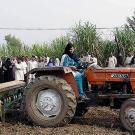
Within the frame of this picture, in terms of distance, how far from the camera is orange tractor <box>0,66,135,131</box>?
323 inches

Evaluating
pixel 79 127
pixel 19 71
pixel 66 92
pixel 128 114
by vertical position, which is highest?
pixel 19 71

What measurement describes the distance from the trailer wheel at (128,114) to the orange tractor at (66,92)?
0.55ft

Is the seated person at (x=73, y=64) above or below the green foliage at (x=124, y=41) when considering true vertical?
below

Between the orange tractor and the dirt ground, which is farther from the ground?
the orange tractor

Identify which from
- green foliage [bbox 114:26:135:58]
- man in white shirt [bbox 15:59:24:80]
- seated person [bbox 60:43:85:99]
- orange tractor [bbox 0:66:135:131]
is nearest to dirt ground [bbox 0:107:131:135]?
orange tractor [bbox 0:66:135:131]

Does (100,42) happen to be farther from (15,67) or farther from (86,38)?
(15,67)

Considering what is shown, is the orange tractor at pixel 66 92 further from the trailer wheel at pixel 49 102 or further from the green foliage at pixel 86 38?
the green foliage at pixel 86 38

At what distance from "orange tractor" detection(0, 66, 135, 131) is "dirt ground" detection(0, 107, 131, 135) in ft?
0.86

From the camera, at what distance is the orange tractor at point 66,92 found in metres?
8.21

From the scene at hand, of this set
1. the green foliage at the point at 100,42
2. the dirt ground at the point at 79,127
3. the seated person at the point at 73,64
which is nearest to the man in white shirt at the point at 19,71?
→ the green foliage at the point at 100,42

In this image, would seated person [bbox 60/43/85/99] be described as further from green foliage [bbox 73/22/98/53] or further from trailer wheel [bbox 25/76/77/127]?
green foliage [bbox 73/22/98/53]

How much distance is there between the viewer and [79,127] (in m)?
8.11

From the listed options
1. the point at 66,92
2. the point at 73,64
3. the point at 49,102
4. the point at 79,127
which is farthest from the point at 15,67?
the point at 79,127

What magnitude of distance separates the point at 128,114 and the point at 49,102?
1.57 meters
